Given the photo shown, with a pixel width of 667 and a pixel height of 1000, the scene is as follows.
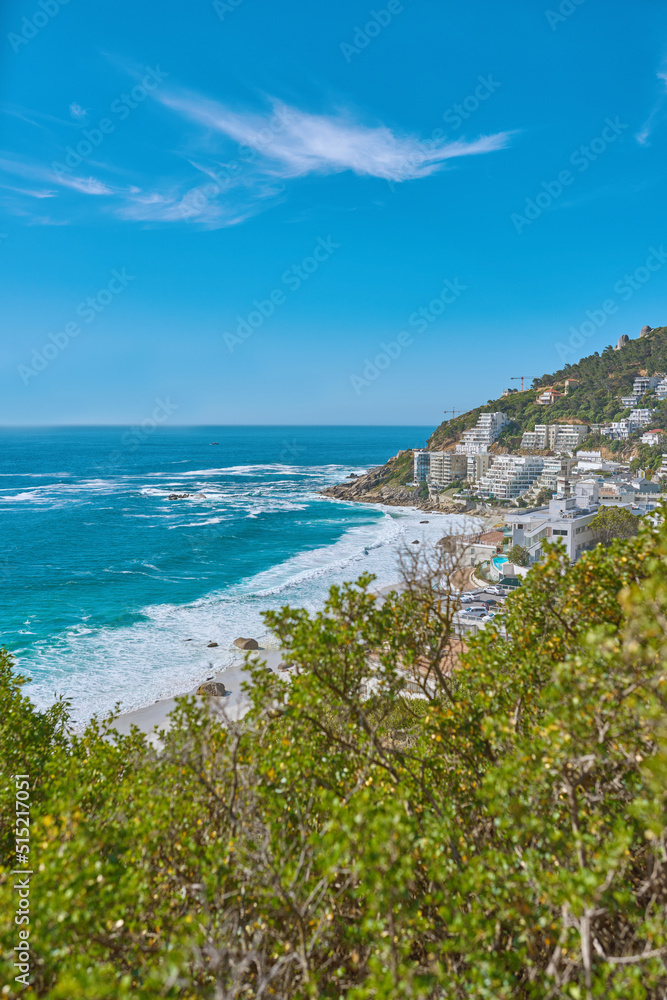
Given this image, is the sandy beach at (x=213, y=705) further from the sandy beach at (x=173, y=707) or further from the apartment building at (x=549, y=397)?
the apartment building at (x=549, y=397)

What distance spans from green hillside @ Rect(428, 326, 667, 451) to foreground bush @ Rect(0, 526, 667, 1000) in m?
94.5

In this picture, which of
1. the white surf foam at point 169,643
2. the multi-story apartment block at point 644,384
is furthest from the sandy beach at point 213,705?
the multi-story apartment block at point 644,384

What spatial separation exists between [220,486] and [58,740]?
77.5 m

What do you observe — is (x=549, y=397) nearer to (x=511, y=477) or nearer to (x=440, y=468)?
(x=440, y=468)

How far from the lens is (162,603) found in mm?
31859

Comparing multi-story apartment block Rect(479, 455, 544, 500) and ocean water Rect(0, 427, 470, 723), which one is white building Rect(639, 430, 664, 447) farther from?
ocean water Rect(0, 427, 470, 723)

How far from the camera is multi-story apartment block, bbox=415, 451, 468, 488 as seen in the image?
258 ft

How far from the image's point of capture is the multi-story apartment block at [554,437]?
88562 mm

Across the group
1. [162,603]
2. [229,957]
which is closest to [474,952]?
[229,957]

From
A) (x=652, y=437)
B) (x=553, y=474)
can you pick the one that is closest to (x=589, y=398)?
(x=652, y=437)

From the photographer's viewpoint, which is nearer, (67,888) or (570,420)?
(67,888)

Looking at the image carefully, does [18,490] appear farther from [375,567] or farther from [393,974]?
[393,974]

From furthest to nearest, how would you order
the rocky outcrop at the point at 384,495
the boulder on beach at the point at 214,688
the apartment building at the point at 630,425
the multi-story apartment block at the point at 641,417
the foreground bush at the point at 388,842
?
the multi-story apartment block at the point at 641,417 < the apartment building at the point at 630,425 < the rocky outcrop at the point at 384,495 < the boulder on beach at the point at 214,688 < the foreground bush at the point at 388,842

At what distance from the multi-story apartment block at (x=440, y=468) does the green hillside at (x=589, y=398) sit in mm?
20095
